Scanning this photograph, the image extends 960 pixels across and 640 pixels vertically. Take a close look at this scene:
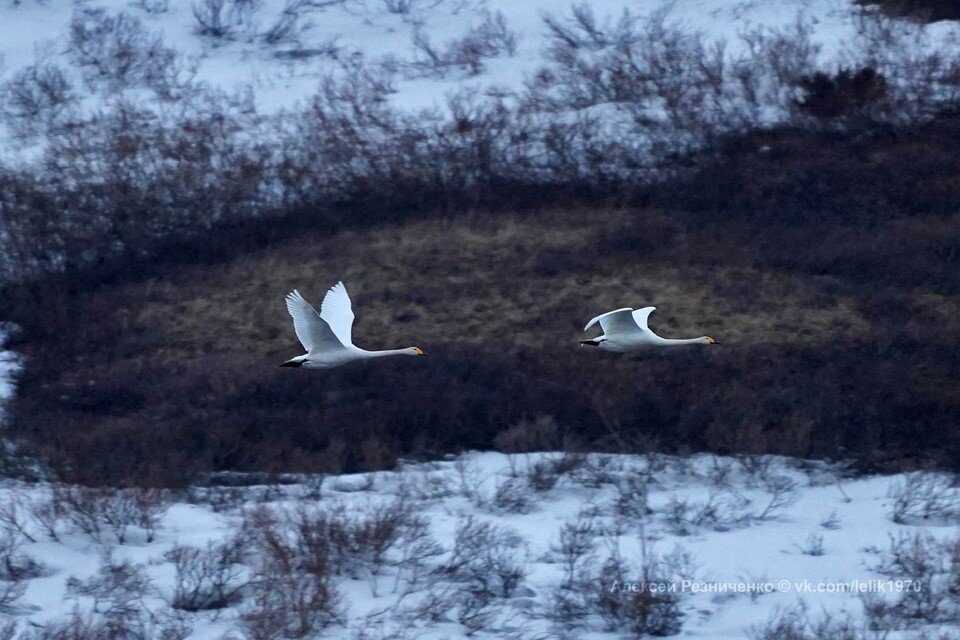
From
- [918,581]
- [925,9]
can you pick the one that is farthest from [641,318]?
[925,9]

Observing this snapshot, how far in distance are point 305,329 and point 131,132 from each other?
360 inches

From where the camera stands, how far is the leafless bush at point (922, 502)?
10.6 m

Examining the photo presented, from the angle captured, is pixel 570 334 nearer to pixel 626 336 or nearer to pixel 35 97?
pixel 626 336

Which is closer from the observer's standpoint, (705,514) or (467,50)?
(705,514)

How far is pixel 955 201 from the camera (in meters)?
17.0

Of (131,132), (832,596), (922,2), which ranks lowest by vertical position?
(832,596)

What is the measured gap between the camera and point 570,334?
1467cm

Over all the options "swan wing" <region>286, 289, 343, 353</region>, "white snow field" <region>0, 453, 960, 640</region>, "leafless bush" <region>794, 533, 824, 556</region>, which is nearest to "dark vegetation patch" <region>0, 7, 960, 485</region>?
"white snow field" <region>0, 453, 960, 640</region>

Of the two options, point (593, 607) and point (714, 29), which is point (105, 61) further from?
point (593, 607)

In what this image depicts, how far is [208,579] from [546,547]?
8.04 ft

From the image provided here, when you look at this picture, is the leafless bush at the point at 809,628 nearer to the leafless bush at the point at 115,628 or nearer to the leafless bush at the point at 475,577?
the leafless bush at the point at 475,577

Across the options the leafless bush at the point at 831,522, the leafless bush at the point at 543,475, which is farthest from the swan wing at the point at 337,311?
the leafless bush at the point at 831,522

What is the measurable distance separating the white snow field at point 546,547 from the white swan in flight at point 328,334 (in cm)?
110

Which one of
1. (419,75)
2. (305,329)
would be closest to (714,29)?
(419,75)
